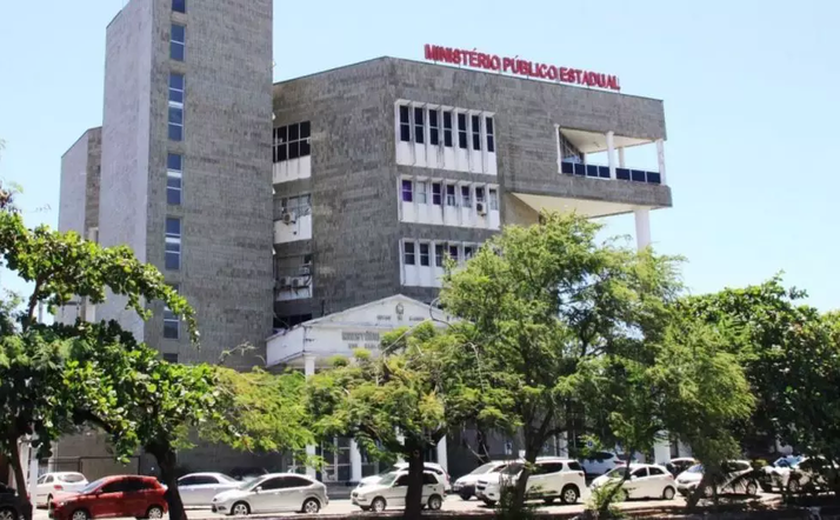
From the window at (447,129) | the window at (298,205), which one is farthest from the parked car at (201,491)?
the window at (447,129)

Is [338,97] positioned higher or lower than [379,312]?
higher

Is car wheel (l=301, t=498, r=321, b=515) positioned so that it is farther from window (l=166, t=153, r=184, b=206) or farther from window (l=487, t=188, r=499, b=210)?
window (l=487, t=188, r=499, b=210)

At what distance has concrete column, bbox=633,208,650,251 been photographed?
178 ft

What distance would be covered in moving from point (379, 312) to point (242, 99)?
1361cm

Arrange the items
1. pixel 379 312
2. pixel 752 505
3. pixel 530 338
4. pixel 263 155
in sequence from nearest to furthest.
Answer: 1. pixel 530 338
2. pixel 752 505
3. pixel 379 312
4. pixel 263 155

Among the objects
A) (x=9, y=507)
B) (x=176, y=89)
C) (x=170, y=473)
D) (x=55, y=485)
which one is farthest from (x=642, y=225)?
(x=9, y=507)

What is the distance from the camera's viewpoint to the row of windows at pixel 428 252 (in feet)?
155

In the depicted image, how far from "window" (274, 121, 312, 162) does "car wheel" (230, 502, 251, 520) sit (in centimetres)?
2268

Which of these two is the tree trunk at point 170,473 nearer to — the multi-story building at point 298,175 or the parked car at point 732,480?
the parked car at point 732,480

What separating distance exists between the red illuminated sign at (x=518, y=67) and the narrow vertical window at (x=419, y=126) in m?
2.90

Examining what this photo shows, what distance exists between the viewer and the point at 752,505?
99.6 ft

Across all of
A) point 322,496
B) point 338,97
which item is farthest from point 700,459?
point 338,97

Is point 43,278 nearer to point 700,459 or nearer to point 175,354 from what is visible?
point 700,459

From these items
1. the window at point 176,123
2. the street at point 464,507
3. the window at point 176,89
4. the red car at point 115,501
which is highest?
the window at point 176,89
